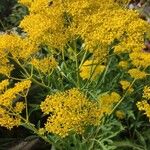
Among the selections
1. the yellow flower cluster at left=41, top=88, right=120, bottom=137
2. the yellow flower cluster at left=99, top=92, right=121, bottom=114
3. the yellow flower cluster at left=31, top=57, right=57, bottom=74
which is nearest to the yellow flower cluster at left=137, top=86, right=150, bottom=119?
the yellow flower cluster at left=41, top=88, right=120, bottom=137

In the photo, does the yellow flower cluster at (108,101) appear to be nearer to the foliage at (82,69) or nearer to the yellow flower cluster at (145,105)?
the foliage at (82,69)

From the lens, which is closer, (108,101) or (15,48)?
(15,48)

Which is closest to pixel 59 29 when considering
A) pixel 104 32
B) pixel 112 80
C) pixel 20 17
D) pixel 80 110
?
pixel 104 32

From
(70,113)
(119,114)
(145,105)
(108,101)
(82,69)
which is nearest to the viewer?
(70,113)

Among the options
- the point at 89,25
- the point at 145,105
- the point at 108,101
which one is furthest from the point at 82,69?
the point at 145,105

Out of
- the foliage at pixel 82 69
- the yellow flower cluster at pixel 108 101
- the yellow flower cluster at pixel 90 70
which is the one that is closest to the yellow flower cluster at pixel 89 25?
the foliage at pixel 82 69

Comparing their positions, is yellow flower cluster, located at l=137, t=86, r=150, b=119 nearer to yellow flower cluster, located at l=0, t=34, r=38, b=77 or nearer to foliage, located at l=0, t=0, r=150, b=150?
foliage, located at l=0, t=0, r=150, b=150

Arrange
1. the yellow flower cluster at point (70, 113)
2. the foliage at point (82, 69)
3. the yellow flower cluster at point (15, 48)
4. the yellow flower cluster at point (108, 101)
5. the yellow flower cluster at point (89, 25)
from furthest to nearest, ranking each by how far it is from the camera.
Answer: the yellow flower cluster at point (108, 101) → the yellow flower cluster at point (15, 48) → the yellow flower cluster at point (89, 25) → the foliage at point (82, 69) → the yellow flower cluster at point (70, 113)

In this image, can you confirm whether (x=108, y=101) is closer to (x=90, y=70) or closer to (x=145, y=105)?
(x=90, y=70)
